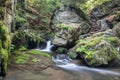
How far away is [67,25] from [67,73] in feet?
20.8

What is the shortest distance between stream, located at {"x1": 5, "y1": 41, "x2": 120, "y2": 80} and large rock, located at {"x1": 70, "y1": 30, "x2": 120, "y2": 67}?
1.66 feet

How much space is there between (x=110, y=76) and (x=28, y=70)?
13.5ft

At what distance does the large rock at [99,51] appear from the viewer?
498 inches

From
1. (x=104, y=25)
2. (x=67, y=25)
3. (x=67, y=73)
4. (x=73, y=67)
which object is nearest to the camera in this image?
(x=67, y=73)

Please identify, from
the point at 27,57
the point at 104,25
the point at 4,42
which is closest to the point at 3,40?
the point at 4,42

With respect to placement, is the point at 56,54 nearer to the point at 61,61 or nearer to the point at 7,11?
the point at 61,61

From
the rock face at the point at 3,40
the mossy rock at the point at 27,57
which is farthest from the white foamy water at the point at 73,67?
the rock face at the point at 3,40

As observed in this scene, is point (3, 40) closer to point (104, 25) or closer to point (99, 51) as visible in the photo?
point (99, 51)

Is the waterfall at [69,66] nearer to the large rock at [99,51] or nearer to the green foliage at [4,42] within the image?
the large rock at [99,51]

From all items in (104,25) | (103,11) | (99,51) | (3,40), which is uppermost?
(103,11)

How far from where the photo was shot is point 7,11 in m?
10.7

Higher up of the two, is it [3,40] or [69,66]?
[3,40]

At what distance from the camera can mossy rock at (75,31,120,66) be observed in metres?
12.6

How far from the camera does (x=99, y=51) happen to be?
12.9m
